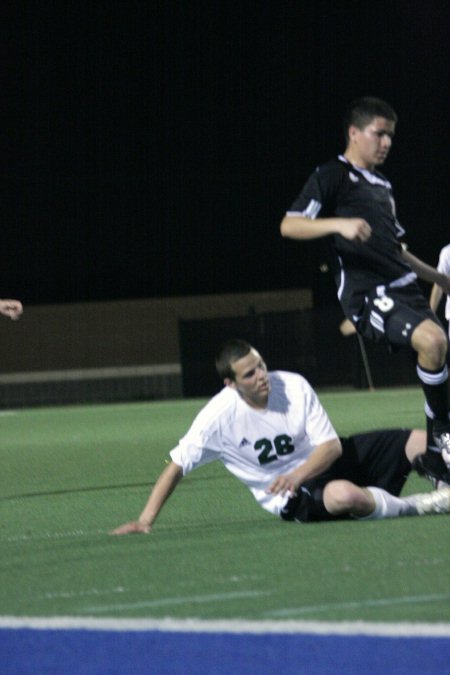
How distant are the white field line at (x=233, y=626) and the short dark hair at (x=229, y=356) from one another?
9.43 ft

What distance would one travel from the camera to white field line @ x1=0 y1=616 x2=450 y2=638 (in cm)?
512

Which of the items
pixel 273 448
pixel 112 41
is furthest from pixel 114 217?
pixel 273 448

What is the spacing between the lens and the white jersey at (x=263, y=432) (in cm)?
878

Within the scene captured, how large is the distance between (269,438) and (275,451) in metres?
0.09

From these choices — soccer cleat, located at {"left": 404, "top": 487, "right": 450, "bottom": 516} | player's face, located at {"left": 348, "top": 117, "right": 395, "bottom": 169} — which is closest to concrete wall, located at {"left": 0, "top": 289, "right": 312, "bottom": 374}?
player's face, located at {"left": 348, "top": 117, "right": 395, "bottom": 169}

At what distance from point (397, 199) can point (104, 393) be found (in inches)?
426

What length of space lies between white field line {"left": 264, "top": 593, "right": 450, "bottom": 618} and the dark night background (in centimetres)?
3601

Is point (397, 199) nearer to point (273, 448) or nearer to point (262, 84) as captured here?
point (262, 84)

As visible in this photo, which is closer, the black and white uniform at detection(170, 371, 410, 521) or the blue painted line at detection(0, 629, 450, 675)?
the blue painted line at detection(0, 629, 450, 675)

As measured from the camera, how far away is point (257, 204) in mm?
45906

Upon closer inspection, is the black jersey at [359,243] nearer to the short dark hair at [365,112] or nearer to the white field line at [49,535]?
the short dark hair at [365,112]

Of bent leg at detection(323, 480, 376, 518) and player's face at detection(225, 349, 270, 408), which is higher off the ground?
player's face at detection(225, 349, 270, 408)

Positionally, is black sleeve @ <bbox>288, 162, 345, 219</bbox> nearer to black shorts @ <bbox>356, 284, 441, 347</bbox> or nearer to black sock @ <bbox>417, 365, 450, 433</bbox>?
black shorts @ <bbox>356, 284, 441, 347</bbox>

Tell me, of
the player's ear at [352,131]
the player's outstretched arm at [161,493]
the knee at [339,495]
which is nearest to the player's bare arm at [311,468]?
the knee at [339,495]
